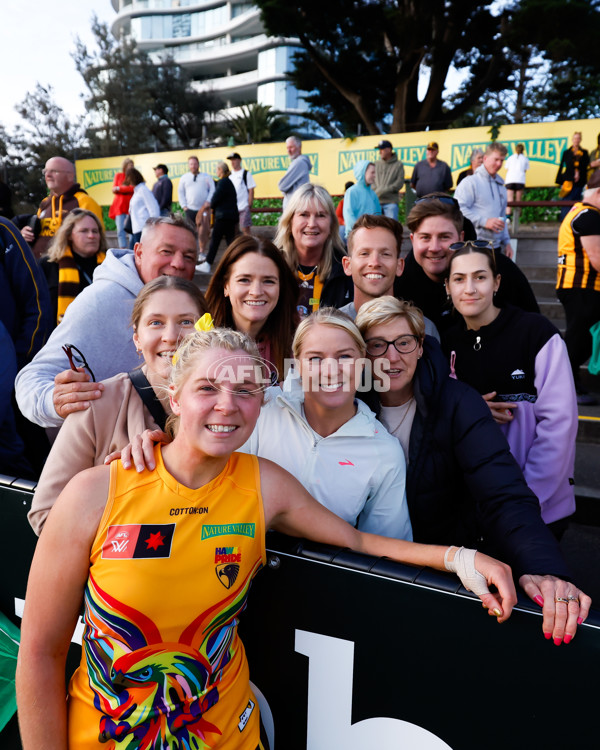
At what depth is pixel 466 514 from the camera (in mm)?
2236

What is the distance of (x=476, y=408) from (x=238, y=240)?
150 centimetres

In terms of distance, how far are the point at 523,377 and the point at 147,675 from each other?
1.90 meters

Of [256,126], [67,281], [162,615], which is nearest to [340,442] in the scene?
[162,615]

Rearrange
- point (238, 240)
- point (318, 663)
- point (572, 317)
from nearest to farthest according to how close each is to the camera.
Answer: point (318, 663) → point (238, 240) → point (572, 317)

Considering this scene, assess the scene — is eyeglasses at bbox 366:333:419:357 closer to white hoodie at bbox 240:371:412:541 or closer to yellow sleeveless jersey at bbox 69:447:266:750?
white hoodie at bbox 240:371:412:541

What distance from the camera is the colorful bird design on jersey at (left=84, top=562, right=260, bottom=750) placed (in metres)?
1.44

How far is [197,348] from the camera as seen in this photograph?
5.18 feet

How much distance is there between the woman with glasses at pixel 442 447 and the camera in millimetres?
1863

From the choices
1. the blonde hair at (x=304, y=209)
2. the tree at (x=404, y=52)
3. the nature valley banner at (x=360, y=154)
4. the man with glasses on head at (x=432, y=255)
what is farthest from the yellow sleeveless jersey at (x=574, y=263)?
the tree at (x=404, y=52)

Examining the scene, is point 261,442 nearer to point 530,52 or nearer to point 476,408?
point 476,408

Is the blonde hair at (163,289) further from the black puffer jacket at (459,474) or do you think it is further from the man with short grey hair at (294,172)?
the man with short grey hair at (294,172)

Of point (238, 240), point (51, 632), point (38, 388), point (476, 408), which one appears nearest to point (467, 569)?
point (476, 408)

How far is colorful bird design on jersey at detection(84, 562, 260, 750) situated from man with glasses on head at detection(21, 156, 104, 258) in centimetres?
482

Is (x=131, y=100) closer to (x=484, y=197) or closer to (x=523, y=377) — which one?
(x=484, y=197)
